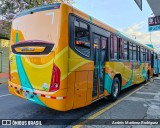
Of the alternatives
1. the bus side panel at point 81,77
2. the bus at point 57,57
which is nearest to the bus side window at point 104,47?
the bus at point 57,57

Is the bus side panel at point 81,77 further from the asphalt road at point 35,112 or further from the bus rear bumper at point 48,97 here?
the asphalt road at point 35,112

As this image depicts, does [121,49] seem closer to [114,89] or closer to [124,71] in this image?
[124,71]

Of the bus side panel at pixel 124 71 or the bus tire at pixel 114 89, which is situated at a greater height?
the bus side panel at pixel 124 71

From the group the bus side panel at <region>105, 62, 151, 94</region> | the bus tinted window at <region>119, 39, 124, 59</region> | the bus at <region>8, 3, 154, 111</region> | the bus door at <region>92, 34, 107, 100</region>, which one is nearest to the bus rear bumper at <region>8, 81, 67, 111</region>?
the bus at <region>8, 3, 154, 111</region>

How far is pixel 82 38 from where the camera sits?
559 centimetres

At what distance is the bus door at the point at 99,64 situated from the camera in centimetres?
638

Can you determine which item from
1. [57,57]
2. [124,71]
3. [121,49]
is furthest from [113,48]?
[57,57]

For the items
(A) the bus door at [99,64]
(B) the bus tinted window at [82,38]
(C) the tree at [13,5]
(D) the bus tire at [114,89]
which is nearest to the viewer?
(B) the bus tinted window at [82,38]

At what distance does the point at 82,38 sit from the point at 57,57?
109cm

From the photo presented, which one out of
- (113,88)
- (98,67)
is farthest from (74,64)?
(113,88)

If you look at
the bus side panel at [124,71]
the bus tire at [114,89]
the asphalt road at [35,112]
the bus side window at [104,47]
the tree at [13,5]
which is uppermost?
the tree at [13,5]

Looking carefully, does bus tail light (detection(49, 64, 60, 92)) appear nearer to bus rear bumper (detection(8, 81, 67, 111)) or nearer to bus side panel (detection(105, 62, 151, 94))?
bus rear bumper (detection(8, 81, 67, 111))

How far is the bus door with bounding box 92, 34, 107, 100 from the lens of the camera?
20.9ft

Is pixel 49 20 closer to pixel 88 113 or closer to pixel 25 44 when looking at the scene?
pixel 25 44
